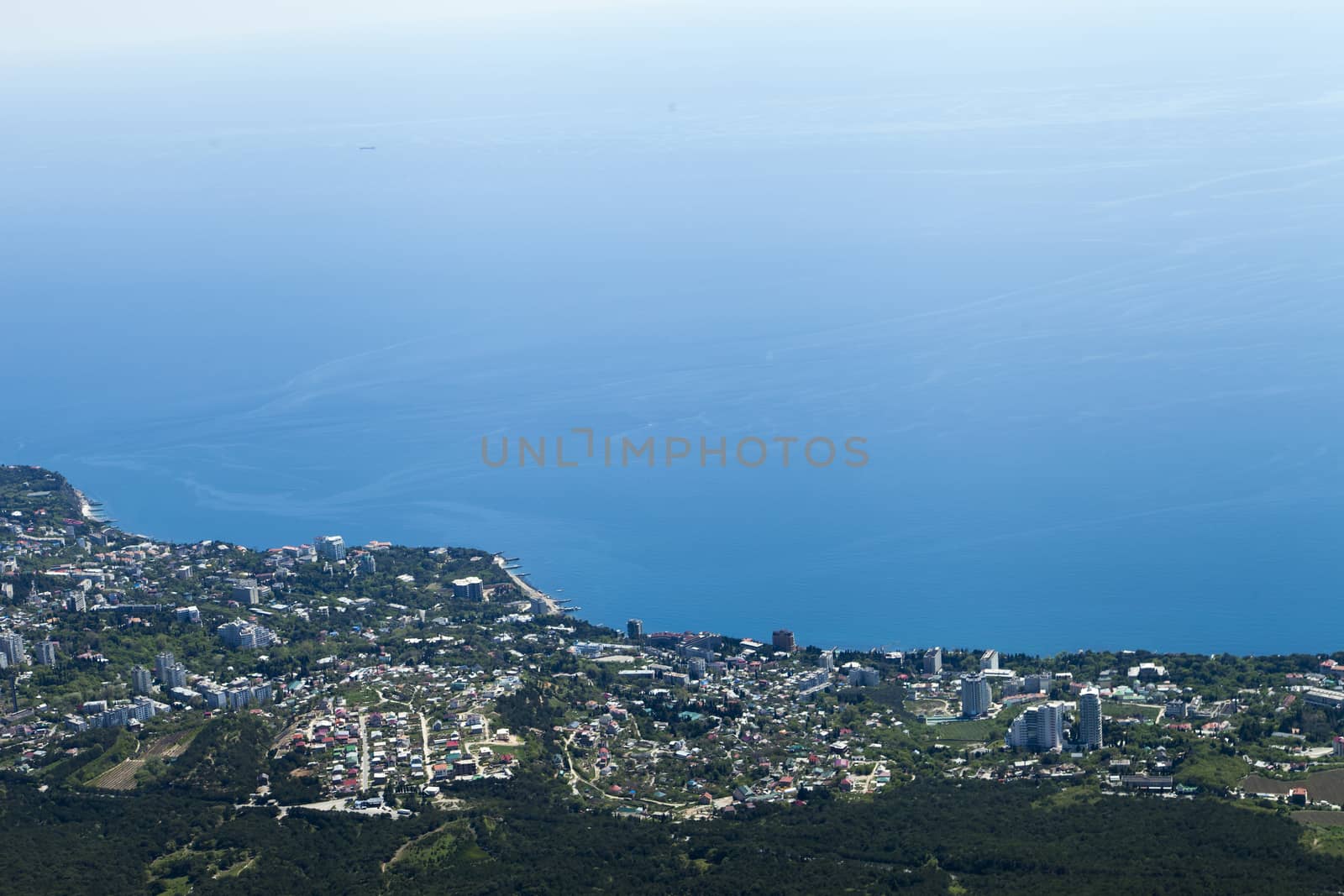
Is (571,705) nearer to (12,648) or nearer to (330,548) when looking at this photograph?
(12,648)

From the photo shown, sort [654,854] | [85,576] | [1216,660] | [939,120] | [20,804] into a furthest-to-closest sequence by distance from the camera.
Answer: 1. [939,120]
2. [85,576]
3. [1216,660]
4. [20,804]
5. [654,854]

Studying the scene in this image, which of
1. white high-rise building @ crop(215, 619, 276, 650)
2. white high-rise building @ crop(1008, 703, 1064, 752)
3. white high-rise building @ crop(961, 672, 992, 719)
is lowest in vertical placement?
white high-rise building @ crop(1008, 703, 1064, 752)

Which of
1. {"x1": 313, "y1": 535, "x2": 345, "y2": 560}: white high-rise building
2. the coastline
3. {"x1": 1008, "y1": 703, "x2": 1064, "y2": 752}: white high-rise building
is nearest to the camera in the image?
A: {"x1": 1008, "y1": 703, "x2": 1064, "y2": 752}: white high-rise building

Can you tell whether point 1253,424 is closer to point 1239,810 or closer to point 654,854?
point 1239,810

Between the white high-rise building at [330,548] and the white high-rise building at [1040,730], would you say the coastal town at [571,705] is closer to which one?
the white high-rise building at [1040,730]

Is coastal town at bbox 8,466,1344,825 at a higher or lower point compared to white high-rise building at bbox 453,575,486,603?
lower

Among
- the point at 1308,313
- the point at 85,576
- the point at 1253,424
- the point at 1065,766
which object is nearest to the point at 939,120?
→ the point at 1308,313

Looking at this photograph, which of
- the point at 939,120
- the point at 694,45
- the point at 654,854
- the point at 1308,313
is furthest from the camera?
the point at 694,45

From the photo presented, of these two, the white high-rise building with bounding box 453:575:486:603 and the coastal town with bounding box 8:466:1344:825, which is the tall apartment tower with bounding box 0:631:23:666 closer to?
the coastal town with bounding box 8:466:1344:825

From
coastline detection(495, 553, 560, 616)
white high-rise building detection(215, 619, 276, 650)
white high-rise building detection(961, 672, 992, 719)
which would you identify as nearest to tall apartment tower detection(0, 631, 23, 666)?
white high-rise building detection(215, 619, 276, 650)
